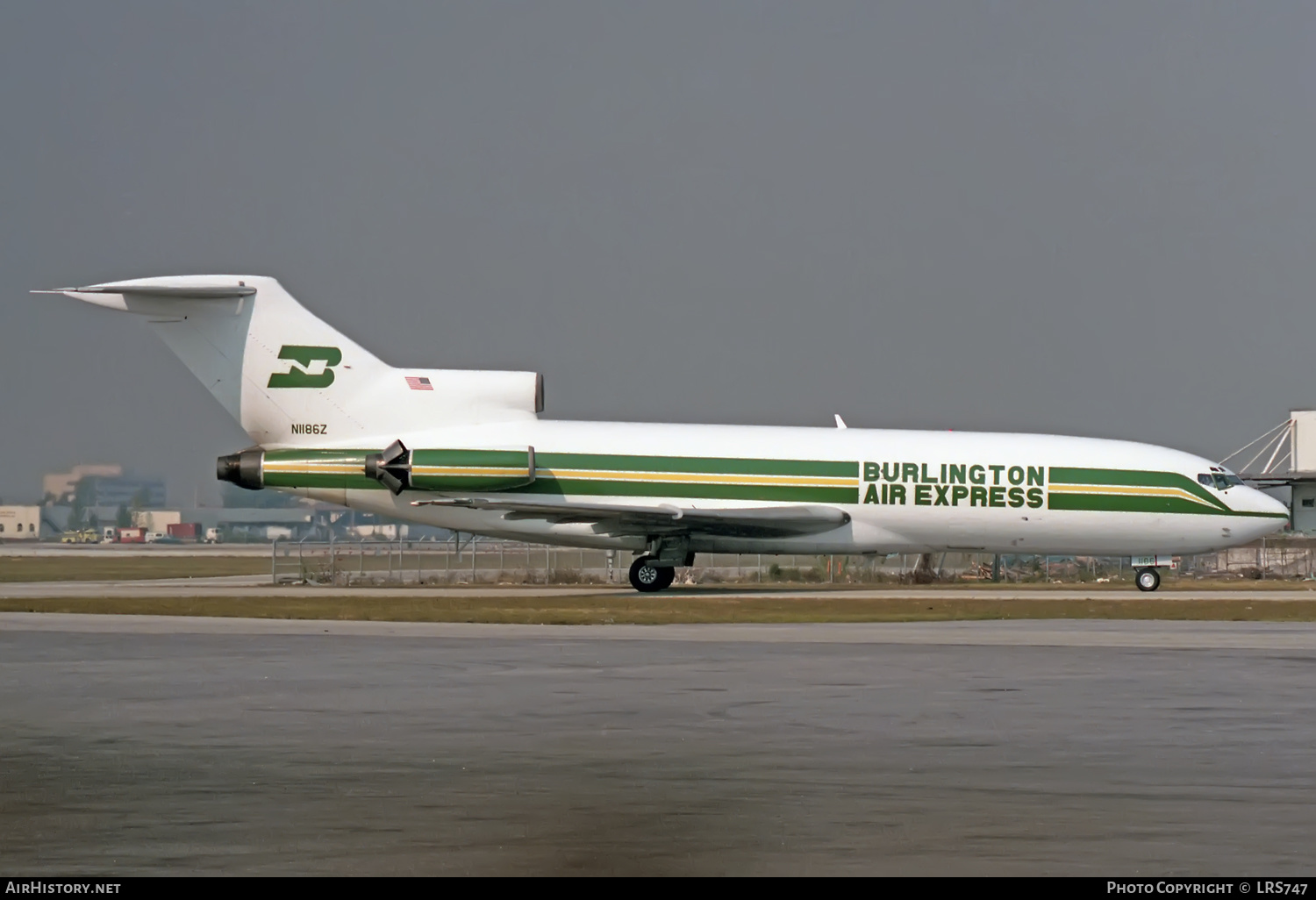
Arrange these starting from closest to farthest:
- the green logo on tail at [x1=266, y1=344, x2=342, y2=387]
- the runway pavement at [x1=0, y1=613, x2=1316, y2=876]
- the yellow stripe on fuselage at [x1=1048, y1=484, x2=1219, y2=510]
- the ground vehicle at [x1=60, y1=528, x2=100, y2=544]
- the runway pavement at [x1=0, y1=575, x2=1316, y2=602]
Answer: the runway pavement at [x1=0, y1=613, x2=1316, y2=876] → the runway pavement at [x1=0, y1=575, x2=1316, y2=602] → the yellow stripe on fuselage at [x1=1048, y1=484, x2=1219, y2=510] → the green logo on tail at [x1=266, y1=344, x2=342, y2=387] → the ground vehicle at [x1=60, y1=528, x2=100, y2=544]

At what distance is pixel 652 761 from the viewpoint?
11.0 metres

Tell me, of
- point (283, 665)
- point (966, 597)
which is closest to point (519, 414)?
point (966, 597)

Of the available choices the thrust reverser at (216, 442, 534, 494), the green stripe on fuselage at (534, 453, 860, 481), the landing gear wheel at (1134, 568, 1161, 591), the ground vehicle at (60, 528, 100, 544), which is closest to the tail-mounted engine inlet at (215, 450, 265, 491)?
the thrust reverser at (216, 442, 534, 494)

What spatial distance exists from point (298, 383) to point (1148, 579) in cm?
2203

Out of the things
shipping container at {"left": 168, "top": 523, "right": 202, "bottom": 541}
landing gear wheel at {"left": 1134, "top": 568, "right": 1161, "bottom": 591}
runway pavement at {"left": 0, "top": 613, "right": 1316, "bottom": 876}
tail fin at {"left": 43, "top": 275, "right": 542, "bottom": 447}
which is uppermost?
tail fin at {"left": 43, "top": 275, "right": 542, "bottom": 447}

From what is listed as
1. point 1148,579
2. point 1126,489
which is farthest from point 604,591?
point 1148,579

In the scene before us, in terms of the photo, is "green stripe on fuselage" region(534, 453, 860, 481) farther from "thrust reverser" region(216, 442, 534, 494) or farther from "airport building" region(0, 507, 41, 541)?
"airport building" region(0, 507, 41, 541)

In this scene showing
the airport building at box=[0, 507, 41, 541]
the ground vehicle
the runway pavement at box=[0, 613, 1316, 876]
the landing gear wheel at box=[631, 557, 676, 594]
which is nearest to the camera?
the runway pavement at box=[0, 613, 1316, 876]

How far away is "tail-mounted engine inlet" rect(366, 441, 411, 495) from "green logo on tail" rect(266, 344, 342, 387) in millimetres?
2463

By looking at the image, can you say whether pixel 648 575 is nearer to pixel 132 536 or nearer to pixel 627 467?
pixel 627 467

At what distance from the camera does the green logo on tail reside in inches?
1554

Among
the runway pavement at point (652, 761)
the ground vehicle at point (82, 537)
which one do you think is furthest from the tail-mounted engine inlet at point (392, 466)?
the ground vehicle at point (82, 537)

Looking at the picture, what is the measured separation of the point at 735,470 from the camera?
3872 cm
